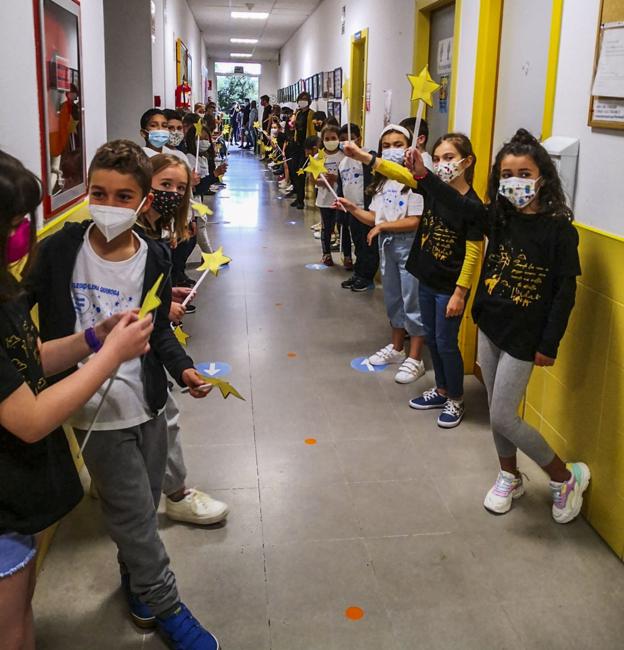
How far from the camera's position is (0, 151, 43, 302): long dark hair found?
1179mm

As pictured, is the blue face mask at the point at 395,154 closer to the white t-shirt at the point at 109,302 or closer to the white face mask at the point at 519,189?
the white face mask at the point at 519,189

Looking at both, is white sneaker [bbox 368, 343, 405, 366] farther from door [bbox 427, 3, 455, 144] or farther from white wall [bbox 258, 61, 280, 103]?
white wall [bbox 258, 61, 280, 103]

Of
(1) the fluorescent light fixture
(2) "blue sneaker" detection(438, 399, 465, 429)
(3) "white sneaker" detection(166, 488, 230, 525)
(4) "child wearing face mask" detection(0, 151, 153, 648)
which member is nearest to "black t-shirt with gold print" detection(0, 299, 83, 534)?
(4) "child wearing face mask" detection(0, 151, 153, 648)

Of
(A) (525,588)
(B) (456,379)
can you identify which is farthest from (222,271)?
(A) (525,588)

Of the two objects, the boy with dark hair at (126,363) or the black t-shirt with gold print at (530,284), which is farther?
the black t-shirt with gold print at (530,284)

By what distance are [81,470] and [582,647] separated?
6.58 ft

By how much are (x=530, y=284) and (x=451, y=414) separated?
1.12 meters

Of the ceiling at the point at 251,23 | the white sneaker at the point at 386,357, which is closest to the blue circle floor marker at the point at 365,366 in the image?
the white sneaker at the point at 386,357

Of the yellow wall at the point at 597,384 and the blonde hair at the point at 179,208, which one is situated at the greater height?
the blonde hair at the point at 179,208

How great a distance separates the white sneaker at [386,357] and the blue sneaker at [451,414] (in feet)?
2.56

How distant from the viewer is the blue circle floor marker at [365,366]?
4.15 metres

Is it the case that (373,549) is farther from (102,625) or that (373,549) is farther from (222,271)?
(222,271)

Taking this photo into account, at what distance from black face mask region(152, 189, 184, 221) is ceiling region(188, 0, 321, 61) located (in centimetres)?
1065

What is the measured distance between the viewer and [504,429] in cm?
258
